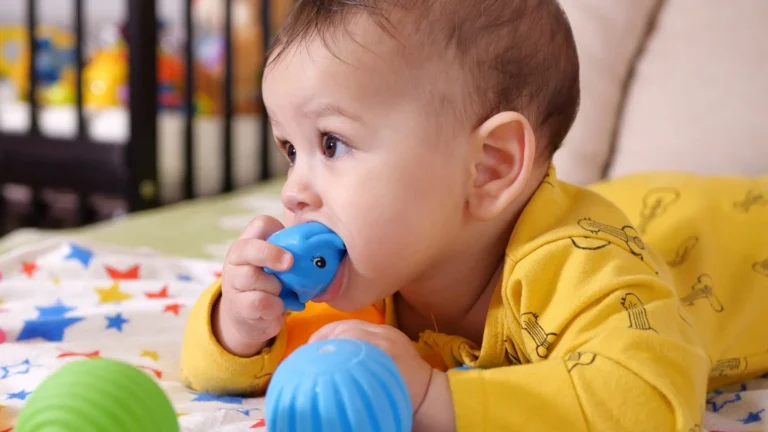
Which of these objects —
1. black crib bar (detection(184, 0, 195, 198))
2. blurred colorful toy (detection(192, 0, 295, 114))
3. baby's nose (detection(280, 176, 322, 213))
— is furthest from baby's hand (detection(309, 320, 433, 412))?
blurred colorful toy (detection(192, 0, 295, 114))

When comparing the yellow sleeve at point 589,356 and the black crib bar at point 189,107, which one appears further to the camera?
the black crib bar at point 189,107

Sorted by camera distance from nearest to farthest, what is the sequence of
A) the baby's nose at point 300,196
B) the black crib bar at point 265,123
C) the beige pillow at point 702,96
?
the baby's nose at point 300,196 < the beige pillow at point 702,96 < the black crib bar at point 265,123

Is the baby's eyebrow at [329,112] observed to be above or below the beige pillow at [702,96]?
above

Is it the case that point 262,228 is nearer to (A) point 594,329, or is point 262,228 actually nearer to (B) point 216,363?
(B) point 216,363

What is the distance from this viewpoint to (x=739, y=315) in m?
0.84

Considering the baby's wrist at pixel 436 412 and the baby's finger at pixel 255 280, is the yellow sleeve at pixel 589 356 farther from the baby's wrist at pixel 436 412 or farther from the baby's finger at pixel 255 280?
the baby's finger at pixel 255 280

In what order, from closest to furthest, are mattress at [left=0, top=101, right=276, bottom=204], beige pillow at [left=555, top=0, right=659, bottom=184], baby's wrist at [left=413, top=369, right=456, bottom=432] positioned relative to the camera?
baby's wrist at [left=413, top=369, right=456, bottom=432] → beige pillow at [left=555, top=0, right=659, bottom=184] → mattress at [left=0, top=101, right=276, bottom=204]

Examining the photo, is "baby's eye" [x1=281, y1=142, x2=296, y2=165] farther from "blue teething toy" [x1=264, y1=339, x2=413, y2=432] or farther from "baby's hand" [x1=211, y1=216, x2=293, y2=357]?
"blue teething toy" [x1=264, y1=339, x2=413, y2=432]

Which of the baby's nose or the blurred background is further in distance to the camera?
the blurred background

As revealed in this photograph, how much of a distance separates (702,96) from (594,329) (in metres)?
0.77

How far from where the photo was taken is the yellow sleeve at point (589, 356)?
0.54 meters

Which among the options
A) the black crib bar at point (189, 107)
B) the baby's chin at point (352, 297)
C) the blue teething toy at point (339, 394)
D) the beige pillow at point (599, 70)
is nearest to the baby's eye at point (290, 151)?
the baby's chin at point (352, 297)

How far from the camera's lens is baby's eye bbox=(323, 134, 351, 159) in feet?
2.07

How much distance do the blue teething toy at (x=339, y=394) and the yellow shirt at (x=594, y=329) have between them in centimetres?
9
